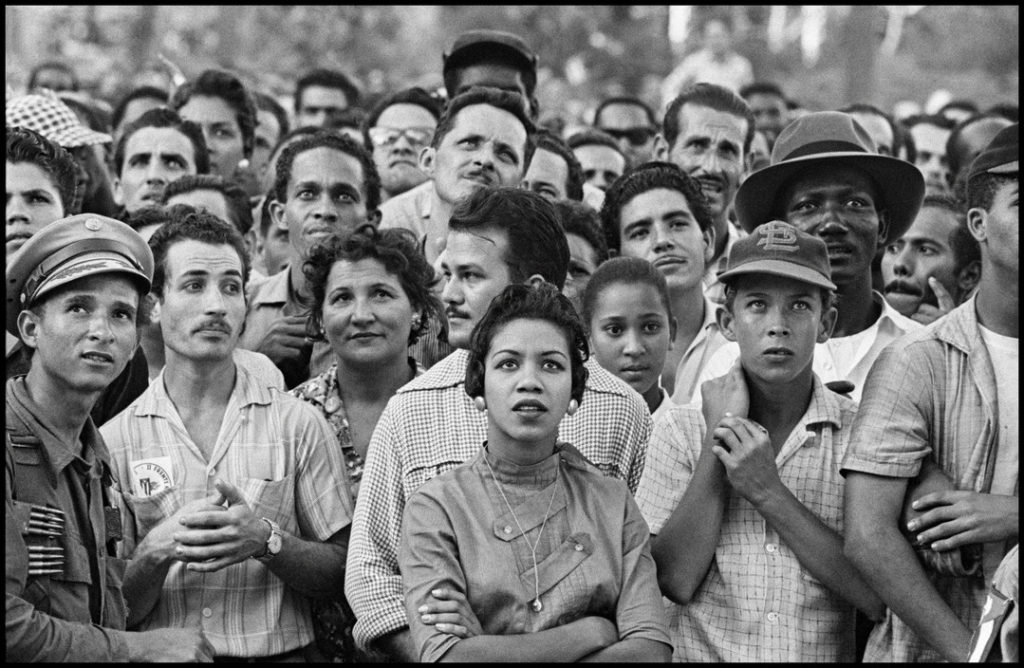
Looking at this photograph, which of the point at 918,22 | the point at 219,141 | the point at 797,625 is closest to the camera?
the point at 797,625

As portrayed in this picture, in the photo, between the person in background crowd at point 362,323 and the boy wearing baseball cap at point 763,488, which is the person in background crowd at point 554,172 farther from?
the boy wearing baseball cap at point 763,488

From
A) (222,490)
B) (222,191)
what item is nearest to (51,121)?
(222,191)

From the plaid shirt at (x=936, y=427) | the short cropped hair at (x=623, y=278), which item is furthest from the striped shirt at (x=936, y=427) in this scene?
the short cropped hair at (x=623, y=278)

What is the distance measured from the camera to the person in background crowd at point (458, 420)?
4039mm

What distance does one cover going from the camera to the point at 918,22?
22.9 m

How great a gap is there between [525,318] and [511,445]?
1.19 feet

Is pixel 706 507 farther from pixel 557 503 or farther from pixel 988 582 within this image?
pixel 988 582

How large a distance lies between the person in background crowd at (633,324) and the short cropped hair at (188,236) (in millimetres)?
1309

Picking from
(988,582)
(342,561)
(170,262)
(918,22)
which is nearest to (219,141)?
(170,262)

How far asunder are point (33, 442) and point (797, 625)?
84.9 inches

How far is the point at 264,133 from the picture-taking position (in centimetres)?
920

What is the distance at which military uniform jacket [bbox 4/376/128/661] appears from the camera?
351 centimetres

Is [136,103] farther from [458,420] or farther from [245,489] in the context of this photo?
[458,420]

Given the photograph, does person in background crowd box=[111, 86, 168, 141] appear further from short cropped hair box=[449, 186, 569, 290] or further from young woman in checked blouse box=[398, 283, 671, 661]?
young woman in checked blouse box=[398, 283, 671, 661]
